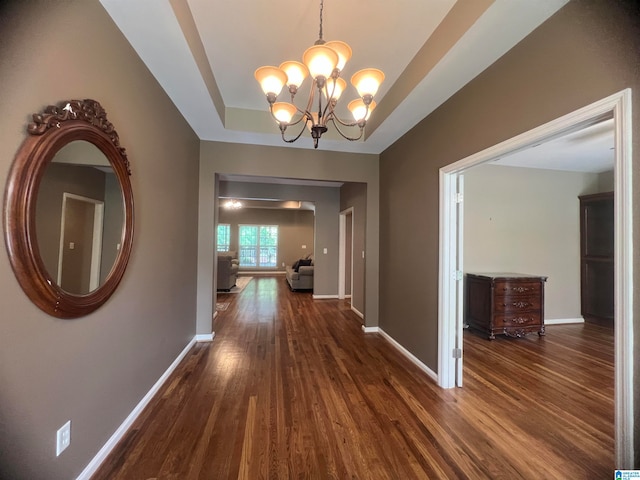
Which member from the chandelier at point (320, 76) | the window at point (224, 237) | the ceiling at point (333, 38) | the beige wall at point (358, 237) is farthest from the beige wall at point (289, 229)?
the chandelier at point (320, 76)

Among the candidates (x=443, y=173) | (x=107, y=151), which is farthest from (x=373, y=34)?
(x=107, y=151)

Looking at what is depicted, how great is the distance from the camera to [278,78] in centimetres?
159

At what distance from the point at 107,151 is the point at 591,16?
260 centimetres

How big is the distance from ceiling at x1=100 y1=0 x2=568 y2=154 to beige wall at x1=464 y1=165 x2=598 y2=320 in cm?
222

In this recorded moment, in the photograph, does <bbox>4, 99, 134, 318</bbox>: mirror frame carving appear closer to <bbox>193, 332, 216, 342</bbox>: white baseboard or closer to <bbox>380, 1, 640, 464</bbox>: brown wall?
<bbox>193, 332, 216, 342</bbox>: white baseboard

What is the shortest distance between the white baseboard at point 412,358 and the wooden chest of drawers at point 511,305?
1.39 m

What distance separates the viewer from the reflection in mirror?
3.72 ft

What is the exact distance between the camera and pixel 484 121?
1950 millimetres

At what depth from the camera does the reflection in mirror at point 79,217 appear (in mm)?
1133

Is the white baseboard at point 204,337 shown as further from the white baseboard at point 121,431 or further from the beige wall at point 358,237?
the beige wall at point 358,237

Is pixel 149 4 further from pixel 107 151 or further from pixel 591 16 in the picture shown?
pixel 591 16

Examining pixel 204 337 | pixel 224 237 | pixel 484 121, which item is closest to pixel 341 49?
pixel 484 121

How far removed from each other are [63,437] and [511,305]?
4.47 metres

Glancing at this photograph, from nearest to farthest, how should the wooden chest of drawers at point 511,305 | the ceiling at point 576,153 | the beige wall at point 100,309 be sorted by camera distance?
the beige wall at point 100,309, the ceiling at point 576,153, the wooden chest of drawers at point 511,305
